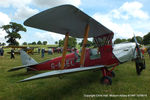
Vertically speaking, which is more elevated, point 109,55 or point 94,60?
point 109,55

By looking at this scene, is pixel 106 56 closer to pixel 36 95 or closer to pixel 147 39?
pixel 36 95

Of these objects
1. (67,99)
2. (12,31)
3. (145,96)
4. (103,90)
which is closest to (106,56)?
(103,90)

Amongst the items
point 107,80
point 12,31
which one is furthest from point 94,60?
point 12,31

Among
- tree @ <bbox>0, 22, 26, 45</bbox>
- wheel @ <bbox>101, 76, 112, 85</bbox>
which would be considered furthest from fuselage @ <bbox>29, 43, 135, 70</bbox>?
tree @ <bbox>0, 22, 26, 45</bbox>

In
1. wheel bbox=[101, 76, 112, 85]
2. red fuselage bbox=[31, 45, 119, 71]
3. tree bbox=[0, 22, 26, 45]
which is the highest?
tree bbox=[0, 22, 26, 45]

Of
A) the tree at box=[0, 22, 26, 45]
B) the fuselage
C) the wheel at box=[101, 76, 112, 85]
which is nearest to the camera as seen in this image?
the wheel at box=[101, 76, 112, 85]

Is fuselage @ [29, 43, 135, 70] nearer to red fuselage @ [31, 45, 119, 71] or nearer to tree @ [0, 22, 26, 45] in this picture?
red fuselage @ [31, 45, 119, 71]

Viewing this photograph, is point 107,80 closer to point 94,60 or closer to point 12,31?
point 94,60

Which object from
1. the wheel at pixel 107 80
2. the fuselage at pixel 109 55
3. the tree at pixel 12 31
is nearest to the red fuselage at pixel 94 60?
the fuselage at pixel 109 55

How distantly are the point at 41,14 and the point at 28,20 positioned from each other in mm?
586

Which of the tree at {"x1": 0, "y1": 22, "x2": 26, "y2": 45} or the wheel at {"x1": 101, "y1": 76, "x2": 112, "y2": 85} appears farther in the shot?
the tree at {"x1": 0, "y1": 22, "x2": 26, "y2": 45}

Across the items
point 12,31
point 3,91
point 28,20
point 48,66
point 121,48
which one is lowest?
point 3,91

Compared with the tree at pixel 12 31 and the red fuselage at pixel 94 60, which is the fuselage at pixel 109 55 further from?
the tree at pixel 12 31

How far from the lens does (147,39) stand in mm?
63875
